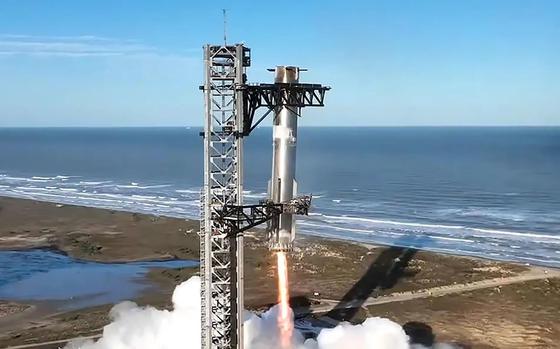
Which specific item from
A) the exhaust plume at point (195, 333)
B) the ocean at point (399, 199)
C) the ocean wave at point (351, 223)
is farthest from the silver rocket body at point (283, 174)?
the ocean at point (399, 199)

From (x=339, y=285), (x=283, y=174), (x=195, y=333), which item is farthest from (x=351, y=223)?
(x=283, y=174)

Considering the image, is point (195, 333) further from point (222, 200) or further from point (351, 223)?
point (351, 223)

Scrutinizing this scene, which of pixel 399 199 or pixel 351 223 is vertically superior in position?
pixel 399 199

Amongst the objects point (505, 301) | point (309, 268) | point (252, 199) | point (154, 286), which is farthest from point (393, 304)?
point (252, 199)

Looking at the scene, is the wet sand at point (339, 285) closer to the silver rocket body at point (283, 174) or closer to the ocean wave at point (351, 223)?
the ocean wave at point (351, 223)

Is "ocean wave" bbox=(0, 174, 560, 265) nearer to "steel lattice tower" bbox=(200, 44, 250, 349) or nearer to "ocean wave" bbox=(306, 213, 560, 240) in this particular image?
"ocean wave" bbox=(306, 213, 560, 240)

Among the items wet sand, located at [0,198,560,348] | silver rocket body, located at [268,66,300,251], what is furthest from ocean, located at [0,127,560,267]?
silver rocket body, located at [268,66,300,251]
